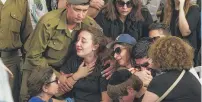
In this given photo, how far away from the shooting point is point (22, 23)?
532cm

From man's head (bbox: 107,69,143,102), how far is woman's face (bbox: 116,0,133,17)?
1033mm

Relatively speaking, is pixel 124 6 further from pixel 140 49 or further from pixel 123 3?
pixel 140 49

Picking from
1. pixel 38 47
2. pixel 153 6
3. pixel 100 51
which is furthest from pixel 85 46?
pixel 153 6

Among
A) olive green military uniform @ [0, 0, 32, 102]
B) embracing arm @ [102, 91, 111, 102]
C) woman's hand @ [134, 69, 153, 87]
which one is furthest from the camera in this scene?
olive green military uniform @ [0, 0, 32, 102]

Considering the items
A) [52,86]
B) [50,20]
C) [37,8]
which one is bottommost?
[52,86]

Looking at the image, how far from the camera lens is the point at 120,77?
410 centimetres

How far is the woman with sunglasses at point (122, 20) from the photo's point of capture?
199 inches

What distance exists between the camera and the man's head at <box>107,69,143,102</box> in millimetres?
4031

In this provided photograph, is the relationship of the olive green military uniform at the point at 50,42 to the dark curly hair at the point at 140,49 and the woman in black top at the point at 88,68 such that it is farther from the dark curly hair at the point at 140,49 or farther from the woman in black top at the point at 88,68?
the dark curly hair at the point at 140,49

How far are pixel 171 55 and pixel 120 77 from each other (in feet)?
1.61

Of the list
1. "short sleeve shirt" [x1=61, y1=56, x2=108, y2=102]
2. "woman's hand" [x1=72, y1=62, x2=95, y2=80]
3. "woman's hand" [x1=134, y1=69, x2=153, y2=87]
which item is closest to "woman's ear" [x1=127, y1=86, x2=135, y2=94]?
"woman's hand" [x1=134, y1=69, x2=153, y2=87]

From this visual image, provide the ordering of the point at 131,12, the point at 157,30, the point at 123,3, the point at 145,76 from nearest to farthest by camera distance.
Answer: the point at 145,76 < the point at 157,30 < the point at 123,3 < the point at 131,12

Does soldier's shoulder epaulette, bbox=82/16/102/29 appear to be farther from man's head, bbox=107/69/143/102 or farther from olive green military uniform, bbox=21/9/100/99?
man's head, bbox=107/69/143/102

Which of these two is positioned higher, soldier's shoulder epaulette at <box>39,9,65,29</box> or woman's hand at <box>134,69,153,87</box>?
soldier's shoulder epaulette at <box>39,9,65,29</box>
